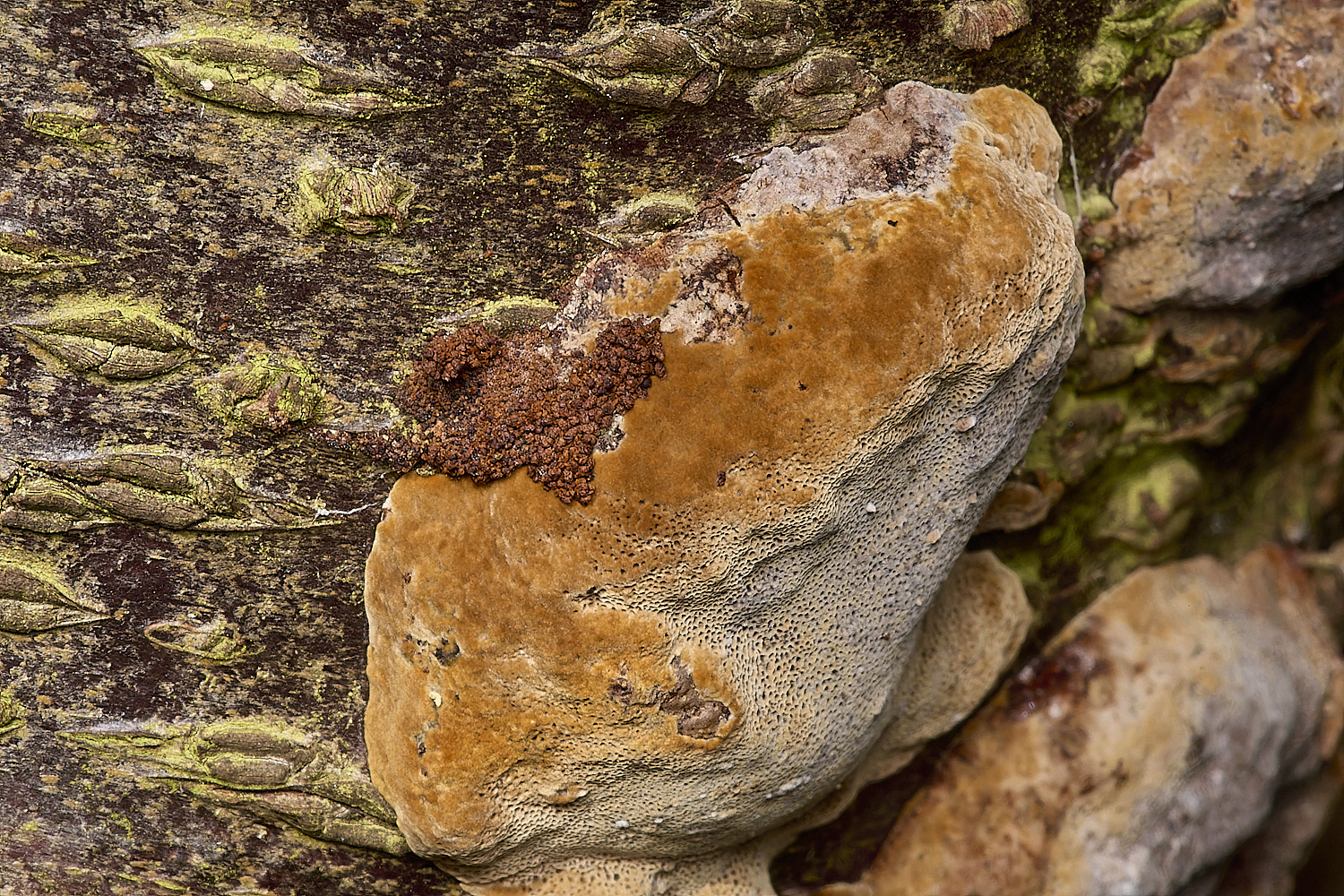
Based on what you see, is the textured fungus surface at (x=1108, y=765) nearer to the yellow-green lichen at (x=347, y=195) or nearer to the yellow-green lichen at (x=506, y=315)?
the yellow-green lichen at (x=506, y=315)

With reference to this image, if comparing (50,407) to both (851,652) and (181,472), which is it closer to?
(181,472)

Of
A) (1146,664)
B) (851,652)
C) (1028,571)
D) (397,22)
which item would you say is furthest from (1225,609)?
(397,22)

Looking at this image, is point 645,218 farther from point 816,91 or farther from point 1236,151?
point 1236,151

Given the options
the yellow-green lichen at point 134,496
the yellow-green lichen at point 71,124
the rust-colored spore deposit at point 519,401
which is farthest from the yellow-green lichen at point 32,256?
the rust-colored spore deposit at point 519,401

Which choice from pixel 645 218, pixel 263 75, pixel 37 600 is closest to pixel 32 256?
pixel 263 75

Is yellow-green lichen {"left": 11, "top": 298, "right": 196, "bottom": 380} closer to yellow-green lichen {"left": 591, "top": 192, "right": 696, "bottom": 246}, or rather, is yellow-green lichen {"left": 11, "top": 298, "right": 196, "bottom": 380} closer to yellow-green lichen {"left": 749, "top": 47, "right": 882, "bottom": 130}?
yellow-green lichen {"left": 591, "top": 192, "right": 696, "bottom": 246}

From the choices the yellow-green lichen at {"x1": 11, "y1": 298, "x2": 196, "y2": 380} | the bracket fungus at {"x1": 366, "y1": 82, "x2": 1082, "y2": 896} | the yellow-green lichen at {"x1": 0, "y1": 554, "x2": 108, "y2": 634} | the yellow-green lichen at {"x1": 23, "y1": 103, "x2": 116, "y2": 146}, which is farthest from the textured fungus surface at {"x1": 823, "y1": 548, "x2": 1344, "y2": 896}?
the yellow-green lichen at {"x1": 23, "y1": 103, "x2": 116, "y2": 146}

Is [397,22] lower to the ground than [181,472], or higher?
higher
